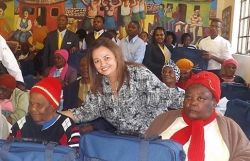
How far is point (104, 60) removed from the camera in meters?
2.33

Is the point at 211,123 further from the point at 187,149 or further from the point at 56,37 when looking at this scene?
the point at 56,37

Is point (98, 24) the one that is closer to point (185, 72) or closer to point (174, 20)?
point (174, 20)

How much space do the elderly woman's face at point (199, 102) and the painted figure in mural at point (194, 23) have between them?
5937 mm

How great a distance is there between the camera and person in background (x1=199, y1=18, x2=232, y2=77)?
5.16 m

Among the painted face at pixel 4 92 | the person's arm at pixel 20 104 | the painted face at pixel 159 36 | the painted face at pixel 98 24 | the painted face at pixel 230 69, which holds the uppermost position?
the painted face at pixel 98 24

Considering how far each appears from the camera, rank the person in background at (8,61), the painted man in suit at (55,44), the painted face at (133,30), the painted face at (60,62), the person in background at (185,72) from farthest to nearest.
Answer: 1. the painted man in suit at (55,44)
2. the painted face at (133,30)
3. the painted face at (60,62)
4. the person in background at (185,72)
5. the person in background at (8,61)

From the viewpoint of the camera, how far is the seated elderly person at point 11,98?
10.5 feet

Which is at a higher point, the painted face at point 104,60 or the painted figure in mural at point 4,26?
the painted figure in mural at point 4,26

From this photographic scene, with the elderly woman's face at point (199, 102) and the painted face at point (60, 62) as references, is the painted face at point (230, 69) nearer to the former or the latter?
the painted face at point (60, 62)

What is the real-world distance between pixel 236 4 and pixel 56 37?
3.20 meters

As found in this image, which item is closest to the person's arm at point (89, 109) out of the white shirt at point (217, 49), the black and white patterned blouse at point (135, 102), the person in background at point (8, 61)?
the black and white patterned blouse at point (135, 102)

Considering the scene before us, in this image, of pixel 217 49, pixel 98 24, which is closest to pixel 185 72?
pixel 217 49

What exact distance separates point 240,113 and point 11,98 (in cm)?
184

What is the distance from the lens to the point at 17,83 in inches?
135
